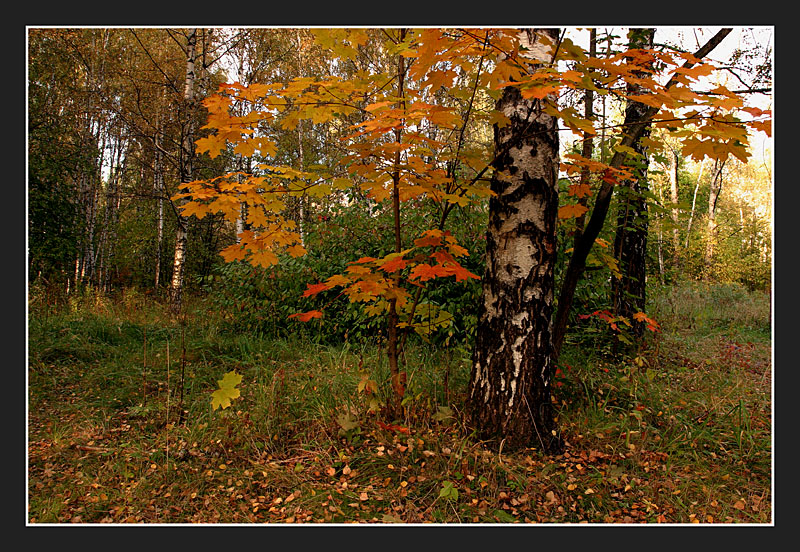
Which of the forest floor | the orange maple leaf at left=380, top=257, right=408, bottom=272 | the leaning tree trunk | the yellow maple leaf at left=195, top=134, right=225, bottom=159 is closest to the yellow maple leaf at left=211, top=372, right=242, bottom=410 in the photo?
the forest floor

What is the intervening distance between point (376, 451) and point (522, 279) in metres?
1.25

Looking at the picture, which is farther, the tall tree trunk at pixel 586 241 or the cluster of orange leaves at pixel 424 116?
the tall tree trunk at pixel 586 241

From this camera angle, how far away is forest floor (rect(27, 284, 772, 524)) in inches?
84.0

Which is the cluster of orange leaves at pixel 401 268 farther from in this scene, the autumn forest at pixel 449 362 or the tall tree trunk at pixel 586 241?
the tall tree trunk at pixel 586 241

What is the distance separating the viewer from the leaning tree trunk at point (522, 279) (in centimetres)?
233

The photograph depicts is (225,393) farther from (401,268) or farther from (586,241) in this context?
(586,241)

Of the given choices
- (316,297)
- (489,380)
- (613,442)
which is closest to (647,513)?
(613,442)

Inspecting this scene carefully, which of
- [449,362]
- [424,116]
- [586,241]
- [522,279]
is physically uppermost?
[424,116]

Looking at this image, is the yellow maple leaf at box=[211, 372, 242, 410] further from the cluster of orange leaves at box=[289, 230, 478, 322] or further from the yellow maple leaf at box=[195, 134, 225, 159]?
the yellow maple leaf at box=[195, 134, 225, 159]

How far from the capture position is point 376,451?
245 cm

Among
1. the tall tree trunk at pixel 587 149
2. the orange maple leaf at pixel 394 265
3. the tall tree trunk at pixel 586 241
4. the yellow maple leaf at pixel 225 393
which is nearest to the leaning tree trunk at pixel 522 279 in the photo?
the tall tree trunk at pixel 587 149

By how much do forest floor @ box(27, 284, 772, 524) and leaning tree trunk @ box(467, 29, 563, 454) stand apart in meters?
0.18

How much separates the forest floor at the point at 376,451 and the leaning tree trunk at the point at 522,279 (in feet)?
0.58

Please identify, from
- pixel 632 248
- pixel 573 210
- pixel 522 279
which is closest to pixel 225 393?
pixel 522 279
